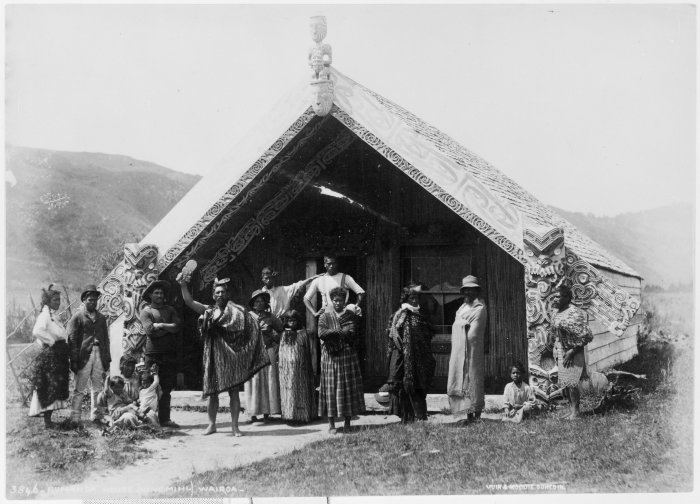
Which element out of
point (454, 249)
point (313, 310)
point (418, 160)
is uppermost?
point (418, 160)

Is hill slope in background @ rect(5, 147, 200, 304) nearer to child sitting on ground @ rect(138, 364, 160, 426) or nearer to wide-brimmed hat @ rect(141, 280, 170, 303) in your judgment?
wide-brimmed hat @ rect(141, 280, 170, 303)

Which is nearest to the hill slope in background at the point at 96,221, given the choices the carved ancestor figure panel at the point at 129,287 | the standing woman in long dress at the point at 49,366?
the standing woman in long dress at the point at 49,366

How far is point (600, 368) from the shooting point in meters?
10.7

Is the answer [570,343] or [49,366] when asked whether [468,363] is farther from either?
[49,366]

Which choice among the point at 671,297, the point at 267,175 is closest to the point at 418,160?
the point at 267,175

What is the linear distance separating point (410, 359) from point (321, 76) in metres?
3.11

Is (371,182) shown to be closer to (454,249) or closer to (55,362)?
(454,249)

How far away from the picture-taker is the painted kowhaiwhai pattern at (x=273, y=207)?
9789 millimetres

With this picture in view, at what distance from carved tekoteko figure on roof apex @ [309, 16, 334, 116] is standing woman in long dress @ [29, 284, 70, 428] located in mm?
3363

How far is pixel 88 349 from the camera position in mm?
8352

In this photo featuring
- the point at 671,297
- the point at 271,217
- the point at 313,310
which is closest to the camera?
the point at 313,310

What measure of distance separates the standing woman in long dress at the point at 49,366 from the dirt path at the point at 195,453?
1.09 meters

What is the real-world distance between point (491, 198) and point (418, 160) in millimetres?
851

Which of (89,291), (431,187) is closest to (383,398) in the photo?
(431,187)
